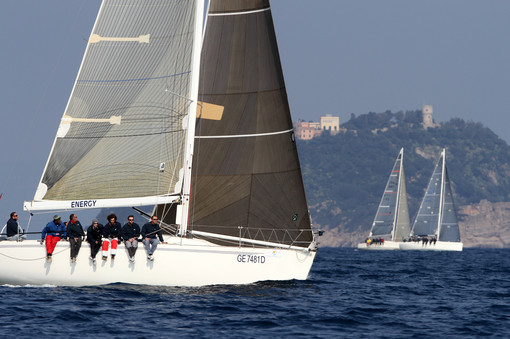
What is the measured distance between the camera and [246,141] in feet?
67.5

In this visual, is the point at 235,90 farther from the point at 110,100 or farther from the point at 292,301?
the point at 292,301

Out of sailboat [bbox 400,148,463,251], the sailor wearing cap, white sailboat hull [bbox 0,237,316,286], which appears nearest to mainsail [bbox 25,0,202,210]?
the sailor wearing cap

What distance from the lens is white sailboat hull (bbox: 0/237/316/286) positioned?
1867 centimetres

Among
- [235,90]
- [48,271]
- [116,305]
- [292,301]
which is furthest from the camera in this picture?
[235,90]

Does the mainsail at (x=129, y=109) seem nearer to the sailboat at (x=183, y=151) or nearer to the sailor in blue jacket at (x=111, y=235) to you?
the sailboat at (x=183, y=151)

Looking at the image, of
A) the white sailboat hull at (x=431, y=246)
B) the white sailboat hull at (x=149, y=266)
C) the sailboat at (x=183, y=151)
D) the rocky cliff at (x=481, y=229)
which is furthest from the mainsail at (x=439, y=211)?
the rocky cliff at (x=481, y=229)

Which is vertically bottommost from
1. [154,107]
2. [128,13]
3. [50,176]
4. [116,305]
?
[116,305]

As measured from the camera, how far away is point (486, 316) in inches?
669

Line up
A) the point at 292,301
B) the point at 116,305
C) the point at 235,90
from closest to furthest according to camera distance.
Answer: the point at 116,305 → the point at 292,301 → the point at 235,90

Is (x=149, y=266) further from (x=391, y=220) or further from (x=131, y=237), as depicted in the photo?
(x=391, y=220)

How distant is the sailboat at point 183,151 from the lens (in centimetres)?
1903

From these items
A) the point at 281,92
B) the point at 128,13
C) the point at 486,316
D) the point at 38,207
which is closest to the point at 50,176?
the point at 38,207

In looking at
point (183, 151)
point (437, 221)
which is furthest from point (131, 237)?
point (437, 221)

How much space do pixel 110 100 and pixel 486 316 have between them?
9705 mm
